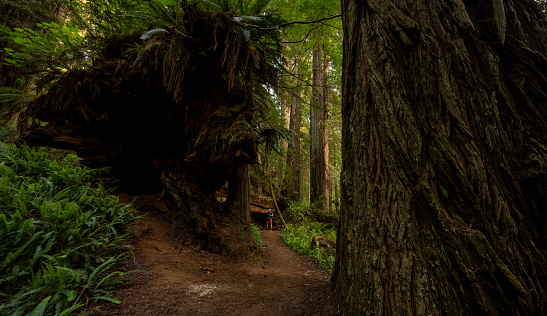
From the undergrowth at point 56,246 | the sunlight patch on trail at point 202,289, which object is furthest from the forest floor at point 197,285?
the undergrowth at point 56,246

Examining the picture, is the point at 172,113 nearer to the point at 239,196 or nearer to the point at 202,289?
the point at 239,196

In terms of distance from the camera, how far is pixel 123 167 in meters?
4.71

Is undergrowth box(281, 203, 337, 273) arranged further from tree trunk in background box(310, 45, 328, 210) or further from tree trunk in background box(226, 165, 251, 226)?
tree trunk in background box(226, 165, 251, 226)

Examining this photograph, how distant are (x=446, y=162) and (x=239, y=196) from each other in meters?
3.57

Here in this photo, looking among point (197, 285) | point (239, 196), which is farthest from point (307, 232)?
point (197, 285)

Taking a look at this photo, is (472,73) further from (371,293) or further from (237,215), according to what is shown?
(237,215)

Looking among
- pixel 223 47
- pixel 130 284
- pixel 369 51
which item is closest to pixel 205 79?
pixel 223 47

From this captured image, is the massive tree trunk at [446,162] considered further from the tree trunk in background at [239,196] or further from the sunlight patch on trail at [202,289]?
the tree trunk in background at [239,196]

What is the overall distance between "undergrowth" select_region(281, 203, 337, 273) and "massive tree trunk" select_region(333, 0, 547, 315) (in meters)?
3.29

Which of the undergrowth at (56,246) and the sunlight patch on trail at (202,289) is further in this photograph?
the sunlight patch on trail at (202,289)

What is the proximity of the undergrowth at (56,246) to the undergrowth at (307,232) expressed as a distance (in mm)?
3894

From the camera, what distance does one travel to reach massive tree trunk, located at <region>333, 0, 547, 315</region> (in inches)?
49.7

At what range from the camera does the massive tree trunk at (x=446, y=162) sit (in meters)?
1.26

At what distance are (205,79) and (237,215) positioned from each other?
111 inches
